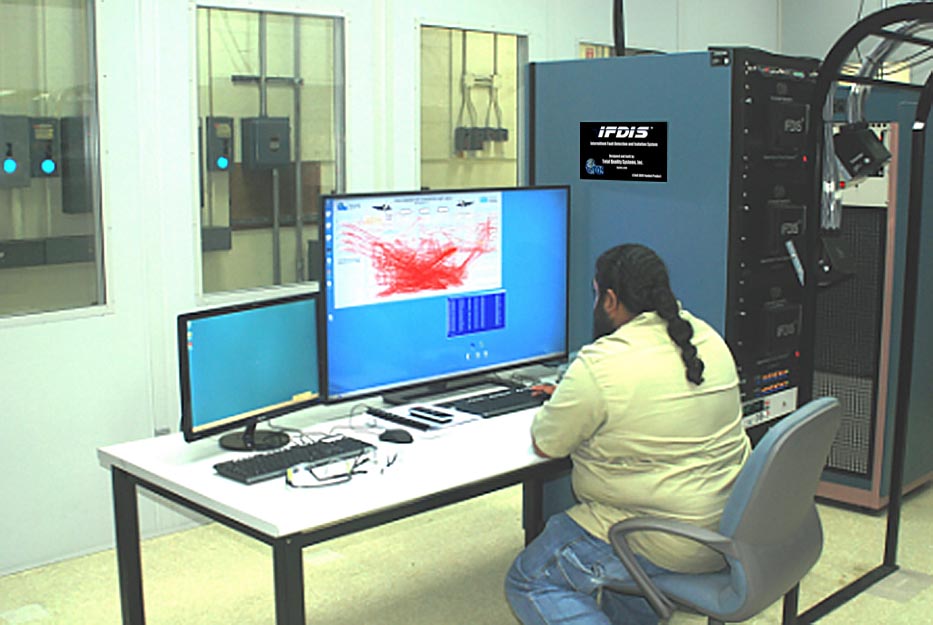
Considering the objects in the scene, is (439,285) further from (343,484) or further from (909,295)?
(909,295)

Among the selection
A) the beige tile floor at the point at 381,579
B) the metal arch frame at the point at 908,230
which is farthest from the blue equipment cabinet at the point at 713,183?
the beige tile floor at the point at 381,579

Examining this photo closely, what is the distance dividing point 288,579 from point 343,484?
0.91ft

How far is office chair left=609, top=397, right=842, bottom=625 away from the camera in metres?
2.12

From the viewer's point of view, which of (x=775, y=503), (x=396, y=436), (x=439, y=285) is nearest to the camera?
(x=775, y=503)

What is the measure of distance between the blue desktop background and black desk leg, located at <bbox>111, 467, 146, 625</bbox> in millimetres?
258

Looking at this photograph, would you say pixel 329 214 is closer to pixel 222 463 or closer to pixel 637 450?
pixel 222 463

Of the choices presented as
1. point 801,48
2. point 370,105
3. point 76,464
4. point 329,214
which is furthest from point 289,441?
point 801,48

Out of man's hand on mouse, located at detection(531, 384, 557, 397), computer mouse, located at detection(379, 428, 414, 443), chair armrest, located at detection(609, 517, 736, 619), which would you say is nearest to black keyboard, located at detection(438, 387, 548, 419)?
man's hand on mouse, located at detection(531, 384, 557, 397)

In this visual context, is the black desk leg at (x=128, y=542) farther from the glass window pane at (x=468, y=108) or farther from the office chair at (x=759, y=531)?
the glass window pane at (x=468, y=108)

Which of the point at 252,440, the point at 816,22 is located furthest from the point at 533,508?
the point at 816,22

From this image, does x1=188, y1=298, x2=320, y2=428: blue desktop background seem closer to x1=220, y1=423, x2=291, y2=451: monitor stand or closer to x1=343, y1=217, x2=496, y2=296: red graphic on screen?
x1=220, y1=423, x2=291, y2=451: monitor stand

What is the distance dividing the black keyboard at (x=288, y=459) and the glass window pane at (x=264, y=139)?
138 centimetres

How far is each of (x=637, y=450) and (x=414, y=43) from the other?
2291 millimetres

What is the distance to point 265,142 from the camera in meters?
3.78
